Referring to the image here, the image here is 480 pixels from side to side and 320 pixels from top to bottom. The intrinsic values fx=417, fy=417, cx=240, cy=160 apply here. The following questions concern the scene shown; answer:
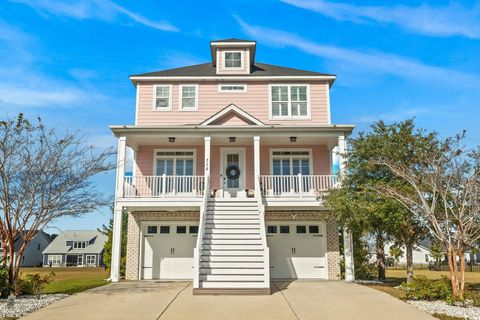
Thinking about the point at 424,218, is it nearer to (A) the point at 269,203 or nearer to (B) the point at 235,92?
(A) the point at 269,203

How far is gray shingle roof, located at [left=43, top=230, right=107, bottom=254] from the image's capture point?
5662 cm

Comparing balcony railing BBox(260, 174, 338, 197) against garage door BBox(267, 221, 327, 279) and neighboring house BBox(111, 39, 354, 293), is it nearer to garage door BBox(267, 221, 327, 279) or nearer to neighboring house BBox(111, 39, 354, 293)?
neighboring house BBox(111, 39, 354, 293)

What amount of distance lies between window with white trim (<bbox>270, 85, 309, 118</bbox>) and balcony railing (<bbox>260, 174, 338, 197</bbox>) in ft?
10.2

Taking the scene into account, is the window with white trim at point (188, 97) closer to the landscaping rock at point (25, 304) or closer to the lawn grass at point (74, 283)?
the lawn grass at point (74, 283)

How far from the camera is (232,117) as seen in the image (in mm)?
17875

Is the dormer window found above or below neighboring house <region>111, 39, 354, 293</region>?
above

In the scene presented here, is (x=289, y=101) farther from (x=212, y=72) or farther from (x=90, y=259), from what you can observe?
(x=90, y=259)

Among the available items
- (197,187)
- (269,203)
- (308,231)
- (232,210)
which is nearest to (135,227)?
(197,187)

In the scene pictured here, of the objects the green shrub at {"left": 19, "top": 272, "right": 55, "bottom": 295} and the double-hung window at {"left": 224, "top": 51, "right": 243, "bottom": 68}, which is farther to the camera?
the double-hung window at {"left": 224, "top": 51, "right": 243, "bottom": 68}

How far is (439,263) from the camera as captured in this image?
122 feet

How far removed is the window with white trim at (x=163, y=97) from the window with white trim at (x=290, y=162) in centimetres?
523

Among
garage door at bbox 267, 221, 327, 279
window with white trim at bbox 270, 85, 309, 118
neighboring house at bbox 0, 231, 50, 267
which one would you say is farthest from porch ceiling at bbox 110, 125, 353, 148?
neighboring house at bbox 0, 231, 50, 267

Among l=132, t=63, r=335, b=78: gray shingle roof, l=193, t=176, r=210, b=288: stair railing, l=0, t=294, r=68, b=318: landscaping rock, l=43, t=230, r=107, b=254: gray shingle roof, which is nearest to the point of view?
l=0, t=294, r=68, b=318: landscaping rock

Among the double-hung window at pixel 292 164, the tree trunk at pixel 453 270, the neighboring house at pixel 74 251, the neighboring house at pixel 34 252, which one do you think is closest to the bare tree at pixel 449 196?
the tree trunk at pixel 453 270
